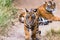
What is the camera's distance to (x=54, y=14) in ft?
23.7

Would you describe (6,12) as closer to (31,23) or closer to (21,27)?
(21,27)

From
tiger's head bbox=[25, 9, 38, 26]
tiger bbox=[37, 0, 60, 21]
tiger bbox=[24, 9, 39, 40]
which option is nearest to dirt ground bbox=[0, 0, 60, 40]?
tiger bbox=[37, 0, 60, 21]

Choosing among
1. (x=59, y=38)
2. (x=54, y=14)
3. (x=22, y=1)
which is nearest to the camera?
(x=59, y=38)

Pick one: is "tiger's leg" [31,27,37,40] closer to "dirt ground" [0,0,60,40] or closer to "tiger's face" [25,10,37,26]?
"tiger's face" [25,10,37,26]

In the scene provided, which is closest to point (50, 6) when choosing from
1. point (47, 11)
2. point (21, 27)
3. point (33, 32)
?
point (47, 11)

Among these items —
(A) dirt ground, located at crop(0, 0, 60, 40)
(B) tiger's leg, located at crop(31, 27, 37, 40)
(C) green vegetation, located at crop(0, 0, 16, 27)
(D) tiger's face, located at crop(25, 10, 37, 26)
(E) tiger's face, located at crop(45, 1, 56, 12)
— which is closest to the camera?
(D) tiger's face, located at crop(25, 10, 37, 26)

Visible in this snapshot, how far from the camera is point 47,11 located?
7.16m

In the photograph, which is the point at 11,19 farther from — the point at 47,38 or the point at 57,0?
the point at 57,0

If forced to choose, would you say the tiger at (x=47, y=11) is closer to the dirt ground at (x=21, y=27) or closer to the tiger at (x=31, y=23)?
the dirt ground at (x=21, y=27)

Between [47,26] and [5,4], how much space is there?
1.67 metres

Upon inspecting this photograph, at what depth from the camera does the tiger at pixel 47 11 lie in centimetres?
693

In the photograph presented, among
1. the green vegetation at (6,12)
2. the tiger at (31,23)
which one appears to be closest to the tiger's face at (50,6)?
the green vegetation at (6,12)

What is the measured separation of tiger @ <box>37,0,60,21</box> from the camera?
273 inches

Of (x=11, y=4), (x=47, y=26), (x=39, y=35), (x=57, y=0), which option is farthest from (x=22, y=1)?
(x=39, y=35)
